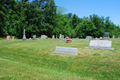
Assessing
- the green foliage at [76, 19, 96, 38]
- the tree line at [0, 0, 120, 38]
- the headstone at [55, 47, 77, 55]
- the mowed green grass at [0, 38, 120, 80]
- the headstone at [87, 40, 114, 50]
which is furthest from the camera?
the green foliage at [76, 19, 96, 38]

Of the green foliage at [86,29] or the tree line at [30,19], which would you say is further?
the green foliage at [86,29]

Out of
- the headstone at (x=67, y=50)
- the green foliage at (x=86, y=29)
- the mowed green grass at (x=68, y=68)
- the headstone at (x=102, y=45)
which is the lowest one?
the mowed green grass at (x=68, y=68)

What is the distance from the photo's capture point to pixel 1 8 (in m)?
31.1

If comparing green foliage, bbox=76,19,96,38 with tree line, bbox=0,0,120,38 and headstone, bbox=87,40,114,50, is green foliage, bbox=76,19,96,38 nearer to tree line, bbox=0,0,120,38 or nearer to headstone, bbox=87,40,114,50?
tree line, bbox=0,0,120,38

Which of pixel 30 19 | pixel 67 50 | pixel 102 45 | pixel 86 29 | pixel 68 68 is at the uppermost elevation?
pixel 30 19

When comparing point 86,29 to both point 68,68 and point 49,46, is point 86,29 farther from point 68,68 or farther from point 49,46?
point 68,68

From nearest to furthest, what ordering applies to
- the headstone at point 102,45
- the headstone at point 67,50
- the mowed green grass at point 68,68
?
the mowed green grass at point 68,68
the headstone at point 67,50
the headstone at point 102,45

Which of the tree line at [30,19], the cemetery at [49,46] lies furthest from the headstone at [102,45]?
the tree line at [30,19]

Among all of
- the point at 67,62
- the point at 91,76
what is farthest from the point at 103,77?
the point at 67,62

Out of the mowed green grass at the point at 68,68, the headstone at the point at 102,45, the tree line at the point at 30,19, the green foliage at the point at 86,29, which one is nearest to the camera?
the mowed green grass at the point at 68,68

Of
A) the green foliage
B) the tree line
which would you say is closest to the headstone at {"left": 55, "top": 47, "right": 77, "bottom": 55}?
the tree line

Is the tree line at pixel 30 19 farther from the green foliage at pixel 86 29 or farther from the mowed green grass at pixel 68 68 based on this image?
the mowed green grass at pixel 68 68

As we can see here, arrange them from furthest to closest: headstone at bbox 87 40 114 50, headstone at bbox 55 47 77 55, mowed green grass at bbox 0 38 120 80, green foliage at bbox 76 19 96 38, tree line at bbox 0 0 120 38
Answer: green foliage at bbox 76 19 96 38 < tree line at bbox 0 0 120 38 < headstone at bbox 87 40 114 50 < headstone at bbox 55 47 77 55 < mowed green grass at bbox 0 38 120 80

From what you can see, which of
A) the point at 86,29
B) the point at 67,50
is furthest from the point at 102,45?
the point at 86,29
